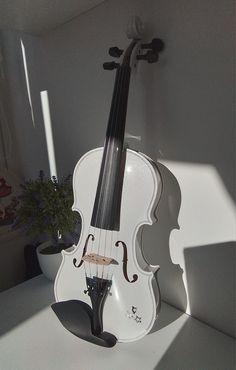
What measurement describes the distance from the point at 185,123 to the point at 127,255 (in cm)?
41

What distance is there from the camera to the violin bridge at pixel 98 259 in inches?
31.4

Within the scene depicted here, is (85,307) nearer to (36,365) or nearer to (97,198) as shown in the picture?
(36,365)

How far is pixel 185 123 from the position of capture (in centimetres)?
82

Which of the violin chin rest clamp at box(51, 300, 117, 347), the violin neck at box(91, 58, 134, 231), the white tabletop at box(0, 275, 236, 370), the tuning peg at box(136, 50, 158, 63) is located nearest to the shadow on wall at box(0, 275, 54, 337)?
the white tabletop at box(0, 275, 236, 370)

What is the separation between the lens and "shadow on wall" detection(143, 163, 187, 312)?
907 millimetres

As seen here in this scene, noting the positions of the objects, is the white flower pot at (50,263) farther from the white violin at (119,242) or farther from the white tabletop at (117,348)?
the white violin at (119,242)

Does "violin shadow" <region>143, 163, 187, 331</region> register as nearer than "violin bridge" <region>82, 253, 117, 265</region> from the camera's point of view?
No

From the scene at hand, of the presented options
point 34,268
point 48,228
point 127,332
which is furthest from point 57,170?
point 127,332

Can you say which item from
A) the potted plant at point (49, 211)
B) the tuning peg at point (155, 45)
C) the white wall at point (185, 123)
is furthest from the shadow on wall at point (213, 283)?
the tuning peg at point (155, 45)

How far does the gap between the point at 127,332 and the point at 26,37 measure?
1.27m

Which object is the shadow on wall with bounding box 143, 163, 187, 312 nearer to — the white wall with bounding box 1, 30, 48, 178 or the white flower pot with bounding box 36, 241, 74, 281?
the white flower pot with bounding box 36, 241, 74, 281

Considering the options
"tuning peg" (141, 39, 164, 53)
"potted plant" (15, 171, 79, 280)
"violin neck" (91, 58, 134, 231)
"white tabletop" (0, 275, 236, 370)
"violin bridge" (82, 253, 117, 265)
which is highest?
"tuning peg" (141, 39, 164, 53)

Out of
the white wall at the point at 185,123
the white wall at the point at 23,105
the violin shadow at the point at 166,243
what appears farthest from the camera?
the white wall at the point at 23,105

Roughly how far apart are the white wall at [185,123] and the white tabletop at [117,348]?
74 millimetres
